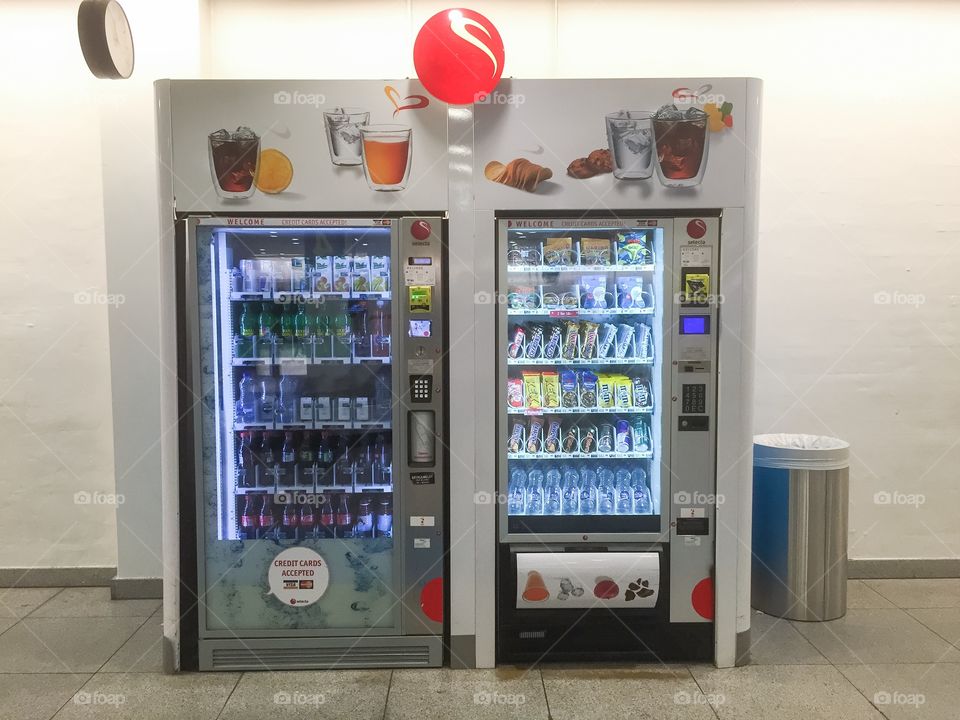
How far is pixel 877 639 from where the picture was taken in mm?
3514

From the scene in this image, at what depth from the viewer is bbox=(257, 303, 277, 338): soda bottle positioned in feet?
10.8

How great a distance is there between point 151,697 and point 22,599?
65.9 inches

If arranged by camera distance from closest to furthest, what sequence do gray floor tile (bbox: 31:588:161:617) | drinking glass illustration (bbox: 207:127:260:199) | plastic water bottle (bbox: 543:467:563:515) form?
drinking glass illustration (bbox: 207:127:260:199), plastic water bottle (bbox: 543:467:563:515), gray floor tile (bbox: 31:588:161:617)

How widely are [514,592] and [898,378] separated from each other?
2.76 m

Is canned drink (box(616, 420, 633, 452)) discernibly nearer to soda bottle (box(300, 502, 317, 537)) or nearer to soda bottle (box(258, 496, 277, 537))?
soda bottle (box(300, 502, 317, 537))

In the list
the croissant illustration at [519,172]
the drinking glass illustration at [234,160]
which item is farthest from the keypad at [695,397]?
the drinking glass illustration at [234,160]

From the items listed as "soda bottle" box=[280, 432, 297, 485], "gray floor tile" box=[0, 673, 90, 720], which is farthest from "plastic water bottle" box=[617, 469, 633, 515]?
→ "gray floor tile" box=[0, 673, 90, 720]

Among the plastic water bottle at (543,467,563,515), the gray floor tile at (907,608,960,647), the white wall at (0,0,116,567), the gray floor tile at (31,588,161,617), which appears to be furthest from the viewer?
the white wall at (0,0,116,567)

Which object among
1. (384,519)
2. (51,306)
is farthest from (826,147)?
(51,306)

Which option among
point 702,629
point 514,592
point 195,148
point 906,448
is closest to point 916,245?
point 906,448

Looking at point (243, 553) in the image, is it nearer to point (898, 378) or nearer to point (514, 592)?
point (514, 592)

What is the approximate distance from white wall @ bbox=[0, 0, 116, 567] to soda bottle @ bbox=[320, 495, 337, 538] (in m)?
1.74

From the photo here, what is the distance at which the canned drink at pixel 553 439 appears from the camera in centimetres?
336

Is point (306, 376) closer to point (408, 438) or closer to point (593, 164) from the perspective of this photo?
point (408, 438)
